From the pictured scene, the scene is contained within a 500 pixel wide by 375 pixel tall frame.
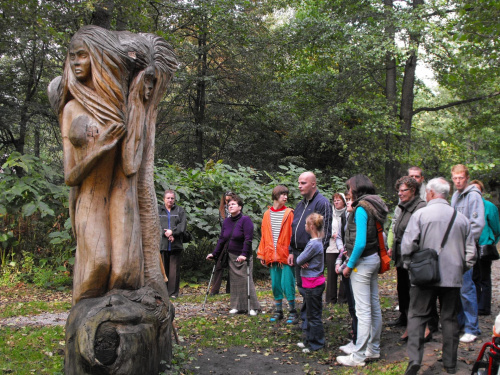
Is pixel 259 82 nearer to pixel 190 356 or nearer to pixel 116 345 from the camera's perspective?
pixel 190 356

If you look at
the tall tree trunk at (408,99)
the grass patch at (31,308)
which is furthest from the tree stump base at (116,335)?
the tall tree trunk at (408,99)

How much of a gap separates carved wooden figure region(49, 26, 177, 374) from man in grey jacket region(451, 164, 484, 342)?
12.8 ft

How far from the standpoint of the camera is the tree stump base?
3.76 metres

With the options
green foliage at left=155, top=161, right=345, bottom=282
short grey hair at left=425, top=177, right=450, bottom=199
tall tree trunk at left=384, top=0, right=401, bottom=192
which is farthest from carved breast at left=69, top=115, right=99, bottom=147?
tall tree trunk at left=384, top=0, right=401, bottom=192

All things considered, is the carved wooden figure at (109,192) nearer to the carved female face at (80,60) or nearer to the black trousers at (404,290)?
the carved female face at (80,60)

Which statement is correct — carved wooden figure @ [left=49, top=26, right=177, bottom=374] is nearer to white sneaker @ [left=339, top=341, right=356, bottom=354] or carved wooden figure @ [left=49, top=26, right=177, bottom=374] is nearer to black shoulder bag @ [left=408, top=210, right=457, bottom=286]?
white sneaker @ [left=339, top=341, right=356, bottom=354]

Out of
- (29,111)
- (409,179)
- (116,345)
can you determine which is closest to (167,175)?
(29,111)

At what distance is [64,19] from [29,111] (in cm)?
393

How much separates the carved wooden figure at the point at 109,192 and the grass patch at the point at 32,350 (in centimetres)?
103

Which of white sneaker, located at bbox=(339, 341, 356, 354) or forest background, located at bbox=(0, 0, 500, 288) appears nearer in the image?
white sneaker, located at bbox=(339, 341, 356, 354)

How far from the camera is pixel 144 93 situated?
14.5ft

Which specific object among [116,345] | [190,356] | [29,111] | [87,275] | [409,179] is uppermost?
[29,111]

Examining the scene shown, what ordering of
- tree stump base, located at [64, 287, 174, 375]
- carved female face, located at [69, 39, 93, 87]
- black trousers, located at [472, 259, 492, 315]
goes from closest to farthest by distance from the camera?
tree stump base, located at [64, 287, 174, 375] → carved female face, located at [69, 39, 93, 87] → black trousers, located at [472, 259, 492, 315]

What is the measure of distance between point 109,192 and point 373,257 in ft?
9.90
